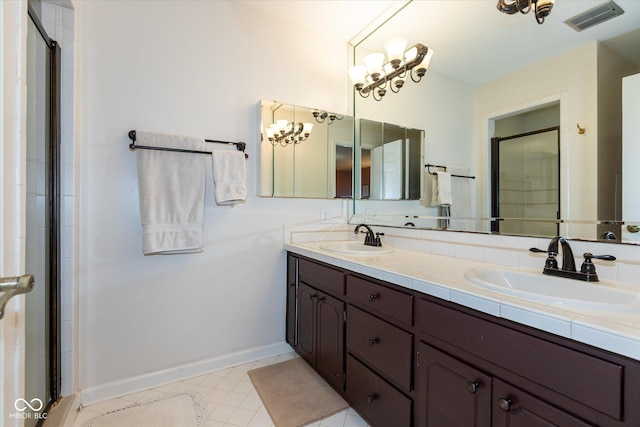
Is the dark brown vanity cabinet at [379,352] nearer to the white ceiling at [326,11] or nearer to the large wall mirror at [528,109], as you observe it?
the large wall mirror at [528,109]

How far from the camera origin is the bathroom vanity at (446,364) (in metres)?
0.68

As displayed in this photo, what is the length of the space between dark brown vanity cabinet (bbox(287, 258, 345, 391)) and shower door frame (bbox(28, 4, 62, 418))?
130 cm

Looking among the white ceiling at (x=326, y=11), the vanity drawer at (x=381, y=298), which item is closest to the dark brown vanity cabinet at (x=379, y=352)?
the vanity drawer at (x=381, y=298)

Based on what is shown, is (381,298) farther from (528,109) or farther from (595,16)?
(595,16)

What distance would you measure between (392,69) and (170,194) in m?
1.70

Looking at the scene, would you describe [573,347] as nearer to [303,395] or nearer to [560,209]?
[560,209]

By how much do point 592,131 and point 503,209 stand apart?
461mm

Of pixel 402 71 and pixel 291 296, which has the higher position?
pixel 402 71

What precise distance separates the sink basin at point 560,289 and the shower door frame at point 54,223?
75.7 inches

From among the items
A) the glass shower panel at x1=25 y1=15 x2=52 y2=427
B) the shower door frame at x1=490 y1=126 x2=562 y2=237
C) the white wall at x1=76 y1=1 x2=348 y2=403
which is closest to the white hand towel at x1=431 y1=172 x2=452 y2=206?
the shower door frame at x1=490 y1=126 x2=562 y2=237

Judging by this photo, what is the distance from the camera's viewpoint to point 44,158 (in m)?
1.41

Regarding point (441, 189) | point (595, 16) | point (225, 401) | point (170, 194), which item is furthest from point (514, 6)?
point (225, 401)

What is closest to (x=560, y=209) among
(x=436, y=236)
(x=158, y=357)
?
(x=436, y=236)

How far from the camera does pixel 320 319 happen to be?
1771 millimetres
